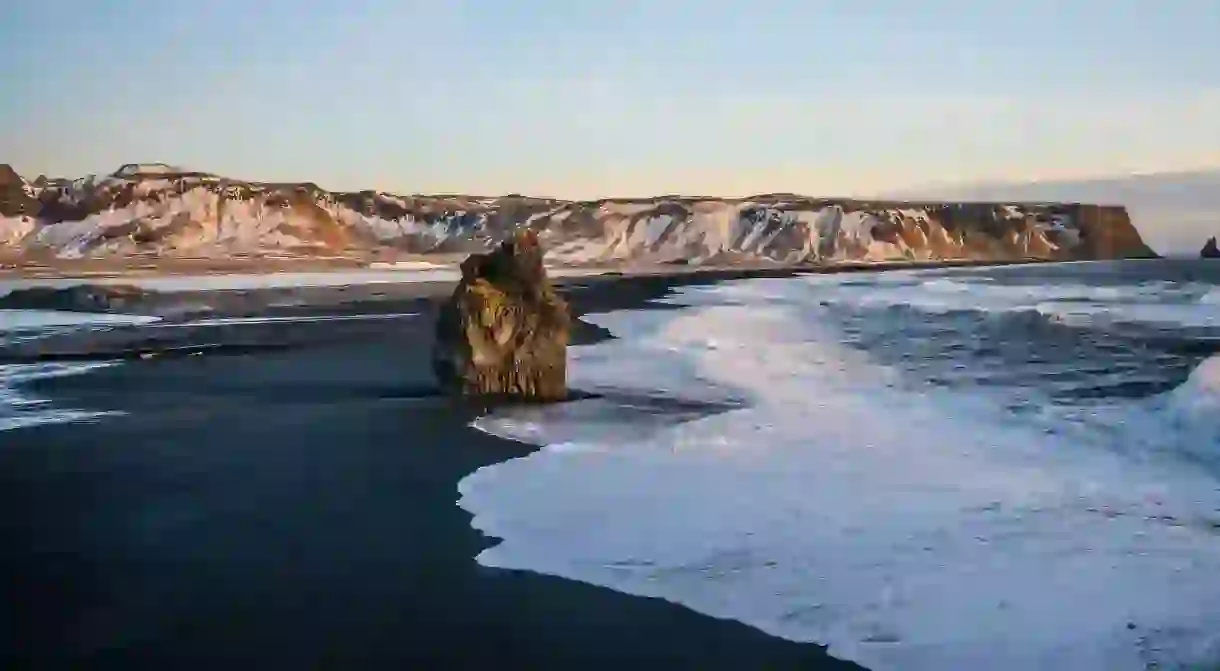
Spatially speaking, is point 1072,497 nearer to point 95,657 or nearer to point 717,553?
point 717,553

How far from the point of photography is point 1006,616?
18.3 ft

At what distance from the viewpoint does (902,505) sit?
797 centimetres

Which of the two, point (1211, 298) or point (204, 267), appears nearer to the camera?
point (1211, 298)

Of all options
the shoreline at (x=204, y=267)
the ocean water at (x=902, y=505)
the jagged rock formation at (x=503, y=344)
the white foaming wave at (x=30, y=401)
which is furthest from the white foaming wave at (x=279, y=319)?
the shoreline at (x=204, y=267)

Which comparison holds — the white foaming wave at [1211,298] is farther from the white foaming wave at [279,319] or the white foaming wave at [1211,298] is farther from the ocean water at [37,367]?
the ocean water at [37,367]

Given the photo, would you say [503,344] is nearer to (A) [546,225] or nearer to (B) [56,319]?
(B) [56,319]

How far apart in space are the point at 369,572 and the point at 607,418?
607cm

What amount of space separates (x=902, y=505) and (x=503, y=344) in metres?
7.35

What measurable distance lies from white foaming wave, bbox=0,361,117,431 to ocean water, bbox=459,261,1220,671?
517 cm


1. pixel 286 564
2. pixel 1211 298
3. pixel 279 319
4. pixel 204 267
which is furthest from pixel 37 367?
pixel 204 267

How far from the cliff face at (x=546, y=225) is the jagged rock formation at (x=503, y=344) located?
88893 millimetres

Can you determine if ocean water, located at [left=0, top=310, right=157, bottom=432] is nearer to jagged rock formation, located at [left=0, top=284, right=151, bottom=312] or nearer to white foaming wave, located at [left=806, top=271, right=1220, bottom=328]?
jagged rock formation, located at [left=0, top=284, right=151, bottom=312]

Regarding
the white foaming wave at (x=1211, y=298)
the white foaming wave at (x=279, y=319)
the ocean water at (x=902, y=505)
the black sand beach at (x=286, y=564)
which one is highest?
the white foaming wave at (x=1211, y=298)

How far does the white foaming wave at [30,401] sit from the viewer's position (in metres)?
12.7
